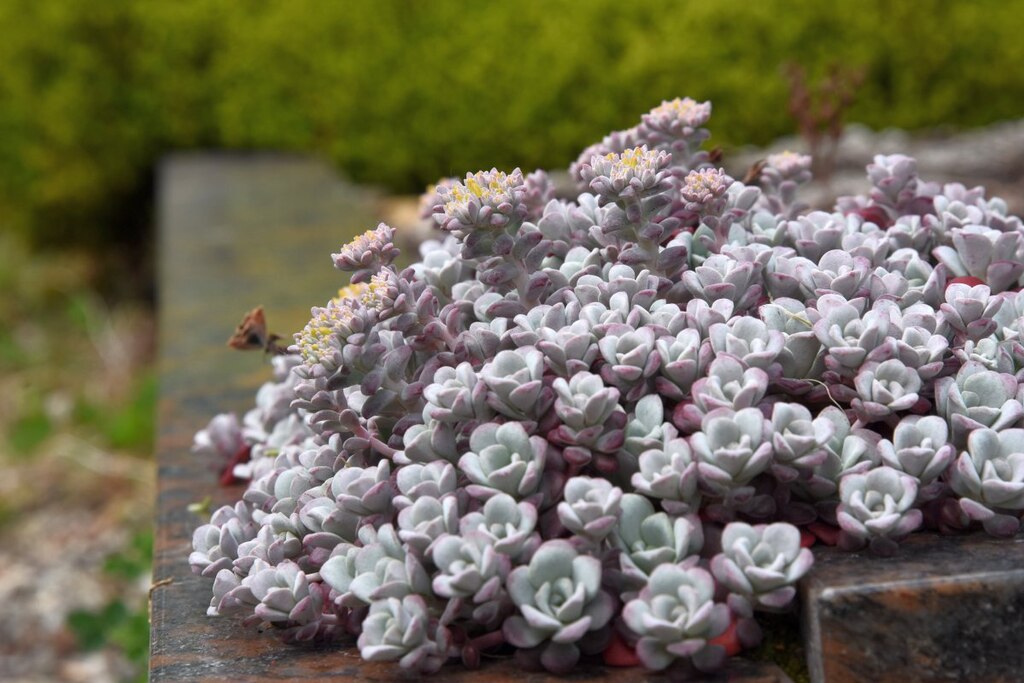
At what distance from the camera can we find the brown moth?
2.04 m

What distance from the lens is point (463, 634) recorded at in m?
1.48

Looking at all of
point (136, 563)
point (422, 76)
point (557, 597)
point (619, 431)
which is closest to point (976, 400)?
point (619, 431)

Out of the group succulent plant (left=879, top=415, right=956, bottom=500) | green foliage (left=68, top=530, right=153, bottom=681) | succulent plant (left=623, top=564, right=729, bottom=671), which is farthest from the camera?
green foliage (left=68, top=530, right=153, bottom=681)

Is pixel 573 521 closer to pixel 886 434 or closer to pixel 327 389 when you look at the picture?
pixel 327 389

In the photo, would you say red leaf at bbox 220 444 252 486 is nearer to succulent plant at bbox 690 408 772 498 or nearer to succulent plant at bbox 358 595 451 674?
succulent plant at bbox 358 595 451 674

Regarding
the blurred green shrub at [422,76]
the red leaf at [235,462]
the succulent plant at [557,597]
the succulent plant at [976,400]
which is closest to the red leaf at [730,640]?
the succulent plant at [557,597]

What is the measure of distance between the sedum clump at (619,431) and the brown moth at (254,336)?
0.98 feet

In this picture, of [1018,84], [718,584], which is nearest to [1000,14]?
[1018,84]

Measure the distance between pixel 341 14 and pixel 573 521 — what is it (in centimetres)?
493

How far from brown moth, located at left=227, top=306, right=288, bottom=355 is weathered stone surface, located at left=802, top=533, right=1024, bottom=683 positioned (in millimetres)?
1047

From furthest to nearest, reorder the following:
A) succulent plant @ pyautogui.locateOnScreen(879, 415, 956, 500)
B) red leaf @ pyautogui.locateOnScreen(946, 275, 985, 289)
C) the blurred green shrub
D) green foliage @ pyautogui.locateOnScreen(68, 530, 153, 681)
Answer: the blurred green shrub, green foliage @ pyautogui.locateOnScreen(68, 530, 153, 681), red leaf @ pyautogui.locateOnScreen(946, 275, 985, 289), succulent plant @ pyautogui.locateOnScreen(879, 415, 956, 500)

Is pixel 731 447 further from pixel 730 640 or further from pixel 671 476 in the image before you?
pixel 730 640

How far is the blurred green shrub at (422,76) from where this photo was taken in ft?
16.2

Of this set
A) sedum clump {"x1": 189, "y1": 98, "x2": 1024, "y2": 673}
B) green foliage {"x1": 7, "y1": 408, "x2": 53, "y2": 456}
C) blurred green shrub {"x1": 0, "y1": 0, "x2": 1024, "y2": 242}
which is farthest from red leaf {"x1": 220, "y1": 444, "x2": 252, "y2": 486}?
blurred green shrub {"x1": 0, "y1": 0, "x2": 1024, "y2": 242}
